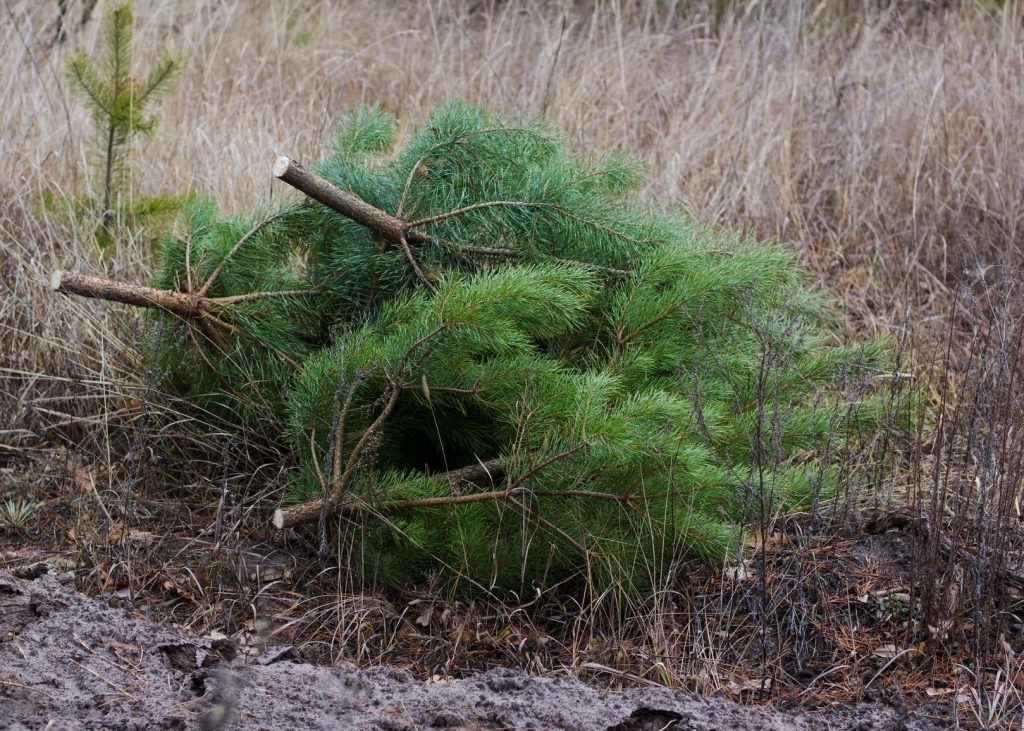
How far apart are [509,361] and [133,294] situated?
1.13 metres

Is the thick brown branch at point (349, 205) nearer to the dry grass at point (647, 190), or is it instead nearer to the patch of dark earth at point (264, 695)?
the dry grass at point (647, 190)

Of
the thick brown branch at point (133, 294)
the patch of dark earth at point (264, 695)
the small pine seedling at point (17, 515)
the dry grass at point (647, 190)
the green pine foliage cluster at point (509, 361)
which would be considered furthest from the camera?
the small pine seedling at point (17, 515)

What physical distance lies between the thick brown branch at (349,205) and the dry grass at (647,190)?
77cm

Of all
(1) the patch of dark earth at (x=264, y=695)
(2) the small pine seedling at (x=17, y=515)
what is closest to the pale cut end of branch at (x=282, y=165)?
(1) the patch of dark earth at (x=264, y=695)

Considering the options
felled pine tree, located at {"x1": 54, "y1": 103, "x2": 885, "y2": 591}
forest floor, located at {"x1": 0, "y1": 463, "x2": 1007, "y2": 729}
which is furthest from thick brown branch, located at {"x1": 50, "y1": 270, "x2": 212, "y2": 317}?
forest floor, located at {"x1": 0, "y1": 463, "x2": 1007, "y2": 729}

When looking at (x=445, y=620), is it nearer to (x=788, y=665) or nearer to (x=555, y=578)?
(x=555, y=578)

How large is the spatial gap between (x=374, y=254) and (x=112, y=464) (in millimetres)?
1233

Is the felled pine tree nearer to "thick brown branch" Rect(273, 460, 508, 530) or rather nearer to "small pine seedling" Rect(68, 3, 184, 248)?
"thick brown branch" Rect(273, 460, 508, 530)

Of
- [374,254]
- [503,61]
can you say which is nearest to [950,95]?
[503,61]

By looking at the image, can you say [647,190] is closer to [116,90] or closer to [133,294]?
[116,90]

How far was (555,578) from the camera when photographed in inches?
106

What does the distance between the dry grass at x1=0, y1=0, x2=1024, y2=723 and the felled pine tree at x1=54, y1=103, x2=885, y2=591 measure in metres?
0.21

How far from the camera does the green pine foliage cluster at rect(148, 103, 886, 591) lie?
95.2 inches

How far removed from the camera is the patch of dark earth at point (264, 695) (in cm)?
193
